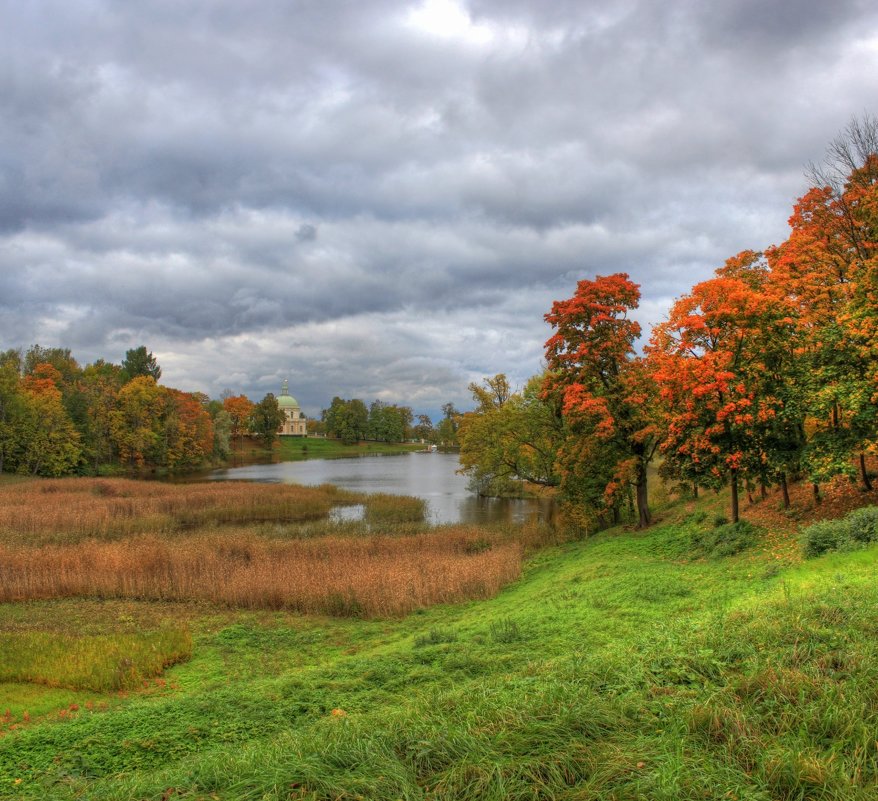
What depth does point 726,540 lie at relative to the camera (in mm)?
16453

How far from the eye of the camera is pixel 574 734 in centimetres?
440

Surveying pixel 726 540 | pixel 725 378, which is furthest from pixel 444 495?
pixel 725 378

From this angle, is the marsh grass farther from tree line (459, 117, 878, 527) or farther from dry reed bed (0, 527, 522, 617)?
tree line (459, 117, 878, 527)

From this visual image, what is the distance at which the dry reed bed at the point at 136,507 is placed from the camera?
2734 centimetres

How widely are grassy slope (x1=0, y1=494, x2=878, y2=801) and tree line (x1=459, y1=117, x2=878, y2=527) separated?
573cm

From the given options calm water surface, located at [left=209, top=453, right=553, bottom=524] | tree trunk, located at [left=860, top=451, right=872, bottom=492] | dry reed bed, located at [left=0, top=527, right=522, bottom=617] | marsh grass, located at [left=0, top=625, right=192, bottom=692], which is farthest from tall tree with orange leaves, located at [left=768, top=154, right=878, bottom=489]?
calm water surface, located at [left=209, top=453, right=553, bottom=524]

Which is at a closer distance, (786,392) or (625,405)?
(786,392)

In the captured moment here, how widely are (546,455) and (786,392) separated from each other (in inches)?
606

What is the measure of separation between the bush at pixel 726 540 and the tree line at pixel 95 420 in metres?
65.7

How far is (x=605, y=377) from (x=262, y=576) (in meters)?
14.1

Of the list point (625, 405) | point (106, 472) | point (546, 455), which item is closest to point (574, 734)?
point (625, 405)

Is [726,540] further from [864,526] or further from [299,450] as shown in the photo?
[299,450]

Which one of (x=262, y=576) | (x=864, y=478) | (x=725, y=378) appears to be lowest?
(x=262, y=576)

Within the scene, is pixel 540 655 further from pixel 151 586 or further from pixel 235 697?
pixel 151 586
